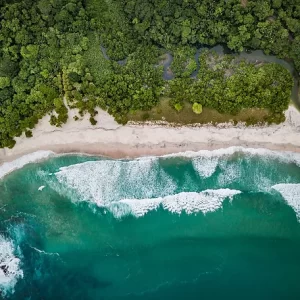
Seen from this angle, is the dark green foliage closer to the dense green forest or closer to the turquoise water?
the dense green forest

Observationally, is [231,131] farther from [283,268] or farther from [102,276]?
[102,276]

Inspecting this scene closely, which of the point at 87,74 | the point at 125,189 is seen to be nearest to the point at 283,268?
the point at 125,189

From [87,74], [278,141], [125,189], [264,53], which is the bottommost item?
[125,189]

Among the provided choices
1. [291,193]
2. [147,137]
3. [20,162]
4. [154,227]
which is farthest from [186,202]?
[20,162]

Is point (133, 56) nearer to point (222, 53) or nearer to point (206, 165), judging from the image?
point (222, 53)

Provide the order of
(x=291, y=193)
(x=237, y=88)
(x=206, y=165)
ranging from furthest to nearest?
(x=206, y=165) → (x=291, y=193) → (x=237, y=88)

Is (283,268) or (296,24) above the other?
(296,24)

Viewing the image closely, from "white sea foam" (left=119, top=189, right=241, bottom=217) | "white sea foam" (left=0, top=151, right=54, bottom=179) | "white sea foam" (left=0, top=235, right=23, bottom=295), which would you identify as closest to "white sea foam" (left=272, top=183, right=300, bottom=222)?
"white sea foam" (left=119, top=189, right=241, bottom=217)

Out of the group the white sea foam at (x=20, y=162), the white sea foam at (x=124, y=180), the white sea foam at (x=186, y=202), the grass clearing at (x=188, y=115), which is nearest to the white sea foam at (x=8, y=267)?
the white sea foam at (x=20, y=162)
